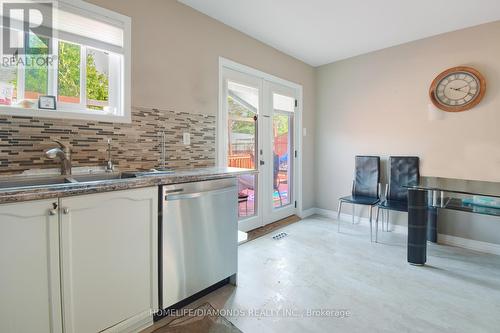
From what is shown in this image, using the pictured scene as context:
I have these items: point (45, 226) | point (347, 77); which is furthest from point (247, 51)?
point (45, 226)

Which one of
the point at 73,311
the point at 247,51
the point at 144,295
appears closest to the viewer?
the point at 73,311

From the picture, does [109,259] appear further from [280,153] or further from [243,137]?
[280,153]

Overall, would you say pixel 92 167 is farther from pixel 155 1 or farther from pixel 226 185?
pixel 155 1

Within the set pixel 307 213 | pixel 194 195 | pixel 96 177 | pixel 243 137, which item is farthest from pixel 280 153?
pixel 96 177

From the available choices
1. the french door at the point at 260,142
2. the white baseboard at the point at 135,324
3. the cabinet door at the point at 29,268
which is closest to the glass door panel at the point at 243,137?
the french door at the point at 260,142

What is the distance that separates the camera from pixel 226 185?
79.2 inches

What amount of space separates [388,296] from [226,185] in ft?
5.08

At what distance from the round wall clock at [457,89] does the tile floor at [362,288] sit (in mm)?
1704

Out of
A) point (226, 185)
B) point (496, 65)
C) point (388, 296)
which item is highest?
point (496, 65)

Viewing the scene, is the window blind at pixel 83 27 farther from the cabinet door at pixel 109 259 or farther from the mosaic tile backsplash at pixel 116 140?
the cabinet door at pixel 109 259

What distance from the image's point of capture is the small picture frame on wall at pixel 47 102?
1.74 metres

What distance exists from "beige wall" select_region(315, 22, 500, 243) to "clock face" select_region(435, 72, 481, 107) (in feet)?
0.39

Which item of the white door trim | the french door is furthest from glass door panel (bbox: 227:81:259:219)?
the white door trim

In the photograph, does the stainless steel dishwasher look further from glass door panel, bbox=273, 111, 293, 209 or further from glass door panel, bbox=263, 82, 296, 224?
glass door panel, bbox=273, 111, 293, 209
